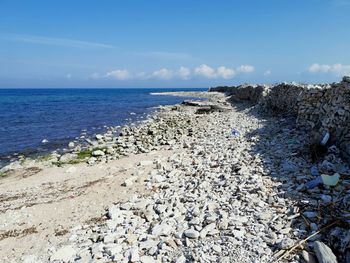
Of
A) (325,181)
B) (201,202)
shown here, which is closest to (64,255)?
(201,202)

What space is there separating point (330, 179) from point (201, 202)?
3.33 m

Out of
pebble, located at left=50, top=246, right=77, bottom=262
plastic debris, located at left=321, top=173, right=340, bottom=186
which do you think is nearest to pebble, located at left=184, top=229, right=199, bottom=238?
pebble, located at left=50, top=246, right=77, bottom=262

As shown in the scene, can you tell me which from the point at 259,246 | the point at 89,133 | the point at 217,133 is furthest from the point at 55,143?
the point at 259,246

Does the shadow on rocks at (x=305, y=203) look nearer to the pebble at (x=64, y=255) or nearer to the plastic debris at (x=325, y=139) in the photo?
the plastic debris at (x=325, y=139)

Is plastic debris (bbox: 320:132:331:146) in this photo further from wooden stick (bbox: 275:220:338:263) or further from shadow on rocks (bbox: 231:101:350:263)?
wooden stick (bbox: 275:220:338:263)

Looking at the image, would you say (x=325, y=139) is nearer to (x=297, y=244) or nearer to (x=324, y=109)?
(x=324, y=109)

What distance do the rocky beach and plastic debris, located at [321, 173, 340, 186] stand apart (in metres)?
0.02

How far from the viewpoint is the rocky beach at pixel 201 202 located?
235 inches

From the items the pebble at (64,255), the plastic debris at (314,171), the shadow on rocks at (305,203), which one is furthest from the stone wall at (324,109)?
the pebble at (64,255)

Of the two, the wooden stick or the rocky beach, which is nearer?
the wooden stick

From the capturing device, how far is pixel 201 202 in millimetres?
8086

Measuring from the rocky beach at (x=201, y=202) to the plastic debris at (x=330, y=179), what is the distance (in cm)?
2

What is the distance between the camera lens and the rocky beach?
5969mm

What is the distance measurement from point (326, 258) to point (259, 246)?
3.74 ft
